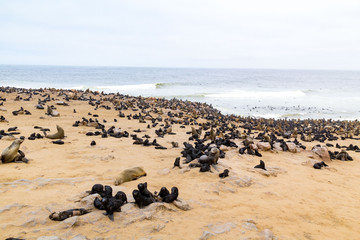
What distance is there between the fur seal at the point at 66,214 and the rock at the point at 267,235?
3.02m

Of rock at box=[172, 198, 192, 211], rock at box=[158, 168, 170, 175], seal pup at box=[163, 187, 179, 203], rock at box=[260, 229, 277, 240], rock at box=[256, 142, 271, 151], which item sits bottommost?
rock at box=[256, 142, 271, 151]

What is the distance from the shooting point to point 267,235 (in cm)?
411

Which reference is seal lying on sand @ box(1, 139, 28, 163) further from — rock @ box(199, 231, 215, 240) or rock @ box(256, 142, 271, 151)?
rock @ box(256, 142, 271, 151)

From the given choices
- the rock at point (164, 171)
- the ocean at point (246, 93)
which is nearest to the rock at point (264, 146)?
the rock at point (164, 171)

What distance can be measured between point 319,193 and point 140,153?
19.1 feet

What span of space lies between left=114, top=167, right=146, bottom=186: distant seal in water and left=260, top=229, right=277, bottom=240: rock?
11.1 feet

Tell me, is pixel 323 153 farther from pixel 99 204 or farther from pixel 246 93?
pixel 246 93

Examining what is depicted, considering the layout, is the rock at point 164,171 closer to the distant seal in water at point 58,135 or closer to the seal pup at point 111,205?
the seal pup at point 111,205

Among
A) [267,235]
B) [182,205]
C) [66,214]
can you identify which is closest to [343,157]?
[267,235]

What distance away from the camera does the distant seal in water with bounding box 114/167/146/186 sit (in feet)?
19.9

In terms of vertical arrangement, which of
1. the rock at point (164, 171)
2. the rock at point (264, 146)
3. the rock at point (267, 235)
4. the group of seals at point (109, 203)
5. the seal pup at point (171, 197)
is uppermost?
the group of seals at point (109, 203)

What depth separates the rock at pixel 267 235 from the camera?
4051 mm

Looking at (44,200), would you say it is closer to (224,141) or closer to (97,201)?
(97,201)

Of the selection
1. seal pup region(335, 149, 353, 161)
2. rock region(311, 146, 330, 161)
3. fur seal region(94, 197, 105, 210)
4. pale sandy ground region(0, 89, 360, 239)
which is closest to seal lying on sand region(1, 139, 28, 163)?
pale sandy ground region(0, 89, 360, 239)
